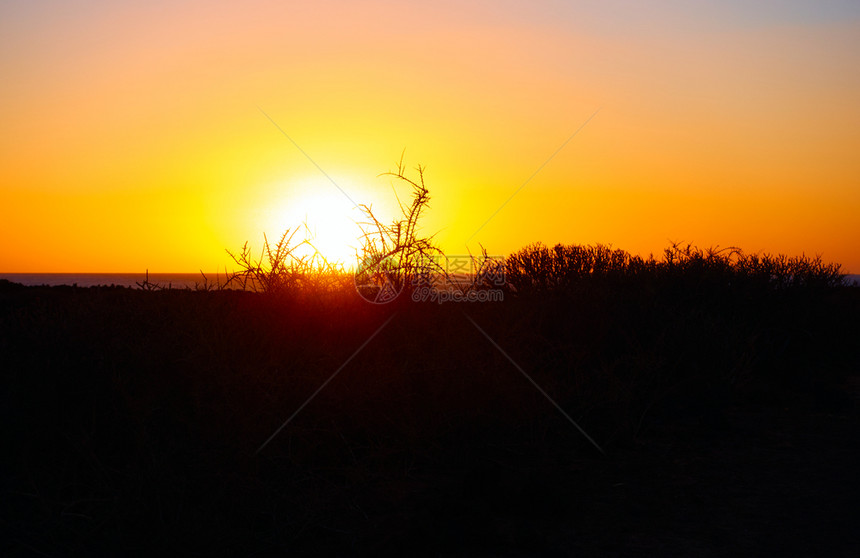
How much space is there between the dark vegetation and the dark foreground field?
0.07ft

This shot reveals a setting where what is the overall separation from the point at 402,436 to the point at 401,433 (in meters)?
0.06

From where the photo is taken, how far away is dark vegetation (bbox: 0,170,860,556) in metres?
4.36

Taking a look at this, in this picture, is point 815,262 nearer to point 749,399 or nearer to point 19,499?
point 749,399

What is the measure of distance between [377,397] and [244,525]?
Result: 1.84 metres

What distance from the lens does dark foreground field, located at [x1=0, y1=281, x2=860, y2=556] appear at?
435 cm

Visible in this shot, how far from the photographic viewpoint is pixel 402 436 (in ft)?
19.5

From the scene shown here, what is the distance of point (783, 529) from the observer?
4.54m

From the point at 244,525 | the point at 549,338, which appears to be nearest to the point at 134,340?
the point at 244,525

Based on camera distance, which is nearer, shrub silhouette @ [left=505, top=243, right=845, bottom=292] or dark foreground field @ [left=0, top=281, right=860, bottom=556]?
dark foreground field @ [left=0, top=281, right=860, bottom=556]

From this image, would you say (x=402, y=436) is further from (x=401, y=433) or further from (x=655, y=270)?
(x=655, y=270)

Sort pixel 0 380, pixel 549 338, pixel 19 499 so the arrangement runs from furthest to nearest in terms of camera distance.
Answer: pixel 549 338, pixel 0 380, pixel 19 499

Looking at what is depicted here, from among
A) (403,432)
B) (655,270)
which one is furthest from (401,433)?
(655,270)

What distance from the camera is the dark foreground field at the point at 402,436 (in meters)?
4.35

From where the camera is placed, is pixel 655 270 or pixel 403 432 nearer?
pixel 403 432
